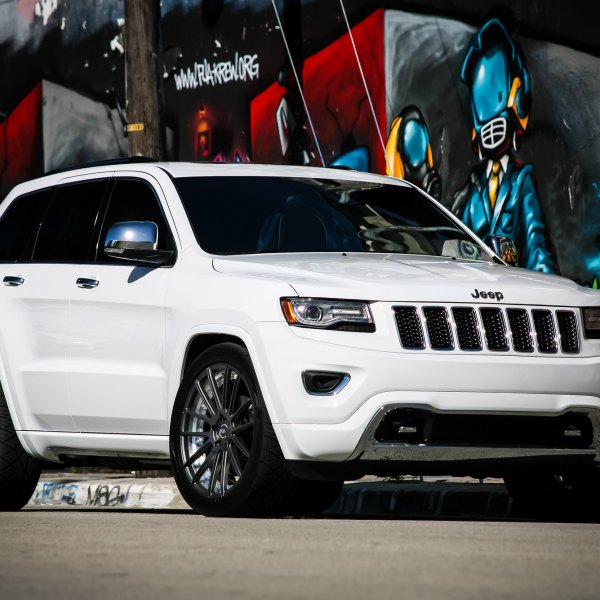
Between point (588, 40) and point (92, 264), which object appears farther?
point (588, 40)

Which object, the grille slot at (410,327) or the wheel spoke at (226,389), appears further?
the wheel spoke at (226,389)

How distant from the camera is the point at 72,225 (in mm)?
9789

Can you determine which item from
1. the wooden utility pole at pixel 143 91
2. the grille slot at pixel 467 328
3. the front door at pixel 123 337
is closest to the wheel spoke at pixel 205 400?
the front door at pixel 123 337

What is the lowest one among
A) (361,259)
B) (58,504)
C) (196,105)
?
(58,504)

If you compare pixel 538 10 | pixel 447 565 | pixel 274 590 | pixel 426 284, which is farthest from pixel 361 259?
pixel 538 10

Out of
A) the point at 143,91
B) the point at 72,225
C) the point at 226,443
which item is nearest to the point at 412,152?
the point at 143,91

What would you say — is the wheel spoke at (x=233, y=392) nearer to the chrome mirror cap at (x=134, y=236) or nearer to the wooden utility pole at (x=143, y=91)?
the chrome mirror cap at (x=134, y=236)

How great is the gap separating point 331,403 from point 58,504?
4.59m

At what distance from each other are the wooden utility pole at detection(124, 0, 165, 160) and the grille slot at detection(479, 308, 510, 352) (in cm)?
531

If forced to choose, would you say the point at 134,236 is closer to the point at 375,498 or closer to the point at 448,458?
the point at 448,458

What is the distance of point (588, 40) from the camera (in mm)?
12719

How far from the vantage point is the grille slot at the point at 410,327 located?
788cm

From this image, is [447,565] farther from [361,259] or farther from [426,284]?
[361,259]

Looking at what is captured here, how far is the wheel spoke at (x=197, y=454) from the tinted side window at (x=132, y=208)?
50.3 inches
